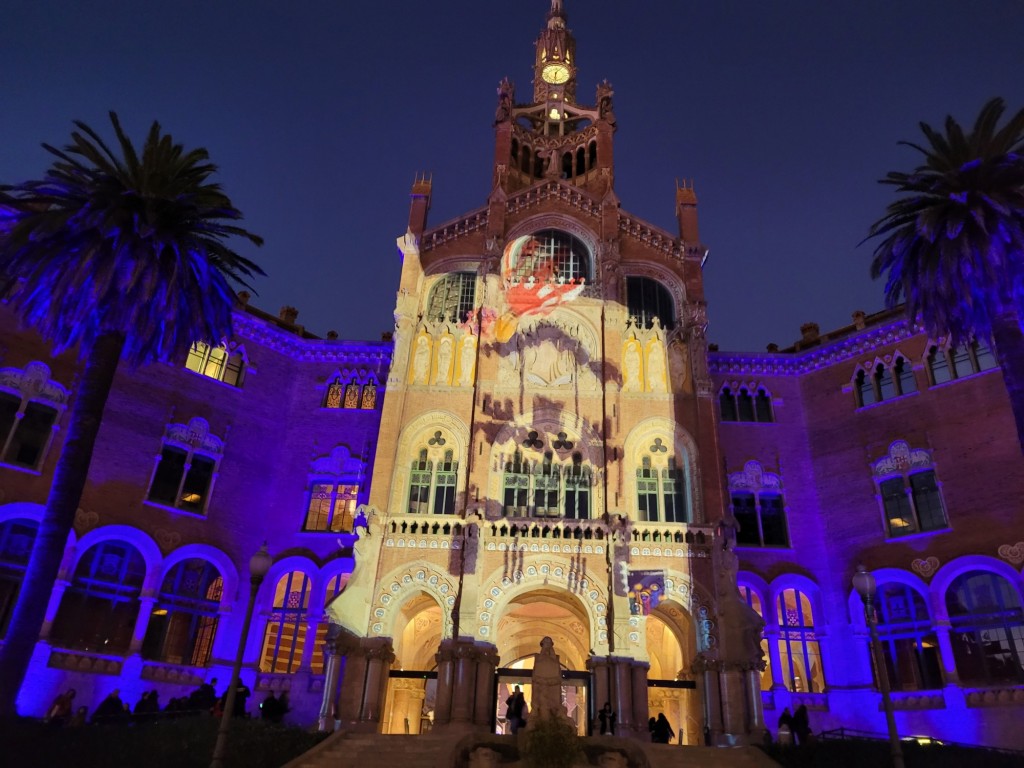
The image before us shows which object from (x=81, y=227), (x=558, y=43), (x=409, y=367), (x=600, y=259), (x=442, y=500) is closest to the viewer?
(x=81, y=227)

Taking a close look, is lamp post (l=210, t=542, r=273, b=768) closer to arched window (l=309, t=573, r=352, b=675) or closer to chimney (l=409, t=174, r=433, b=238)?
arched window (l=309, t=573, r=352, b=675)

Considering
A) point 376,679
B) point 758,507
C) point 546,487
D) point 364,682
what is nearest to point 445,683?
point 376,679

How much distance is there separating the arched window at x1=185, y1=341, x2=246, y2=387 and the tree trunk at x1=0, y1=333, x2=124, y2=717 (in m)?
10.7

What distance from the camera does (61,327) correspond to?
872 inches

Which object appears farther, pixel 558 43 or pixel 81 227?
pixel 558 43

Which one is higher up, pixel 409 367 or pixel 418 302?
pixel 418 302

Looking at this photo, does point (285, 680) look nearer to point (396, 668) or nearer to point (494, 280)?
point (396, 668)

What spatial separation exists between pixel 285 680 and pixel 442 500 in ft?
29.8

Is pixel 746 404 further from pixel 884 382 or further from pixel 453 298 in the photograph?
pixel 453 298

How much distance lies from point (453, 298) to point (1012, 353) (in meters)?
21.0

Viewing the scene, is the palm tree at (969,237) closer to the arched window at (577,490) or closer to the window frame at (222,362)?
the arched window at (577,490)

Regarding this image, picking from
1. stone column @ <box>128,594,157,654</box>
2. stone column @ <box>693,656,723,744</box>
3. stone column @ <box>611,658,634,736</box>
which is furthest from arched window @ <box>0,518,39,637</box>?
stone column @ <box>693,656,723,744</box>

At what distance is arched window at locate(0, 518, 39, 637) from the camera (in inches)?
982

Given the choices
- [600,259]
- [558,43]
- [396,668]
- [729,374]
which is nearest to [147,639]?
[396,668]
